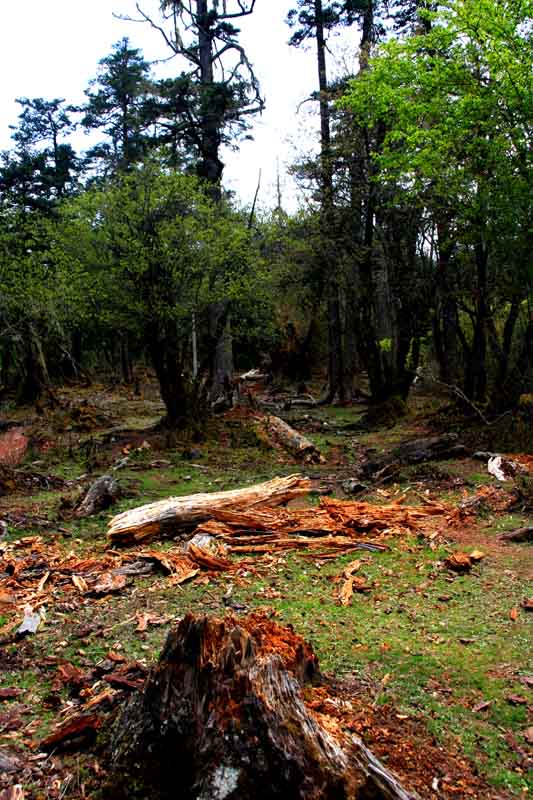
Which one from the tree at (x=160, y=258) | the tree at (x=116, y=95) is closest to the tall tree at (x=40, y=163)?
the tree at (x=116, y=95)

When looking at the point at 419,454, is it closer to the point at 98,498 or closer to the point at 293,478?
the point at 293,478

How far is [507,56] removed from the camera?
963 centimetres

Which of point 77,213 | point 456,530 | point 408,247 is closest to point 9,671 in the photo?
point 456,530

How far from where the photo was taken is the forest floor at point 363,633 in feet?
10.3

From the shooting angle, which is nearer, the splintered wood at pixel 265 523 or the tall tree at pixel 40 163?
the splintered wood at pixel 265 523

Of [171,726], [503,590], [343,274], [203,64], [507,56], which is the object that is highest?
[203,64]

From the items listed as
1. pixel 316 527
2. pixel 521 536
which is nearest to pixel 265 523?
pixel 316 527

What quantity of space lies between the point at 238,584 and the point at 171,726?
2825 mm

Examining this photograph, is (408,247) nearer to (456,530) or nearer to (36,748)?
(456,530)

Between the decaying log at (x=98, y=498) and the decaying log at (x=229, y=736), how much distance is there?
5.80 metres

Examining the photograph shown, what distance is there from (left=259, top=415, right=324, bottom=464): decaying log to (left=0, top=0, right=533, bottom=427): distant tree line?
5.83 feet

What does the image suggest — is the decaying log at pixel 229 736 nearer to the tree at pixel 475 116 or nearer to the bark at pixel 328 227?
the tree at pixel 475 116

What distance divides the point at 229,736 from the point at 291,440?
10591mm

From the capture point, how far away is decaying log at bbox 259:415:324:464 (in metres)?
12.6
